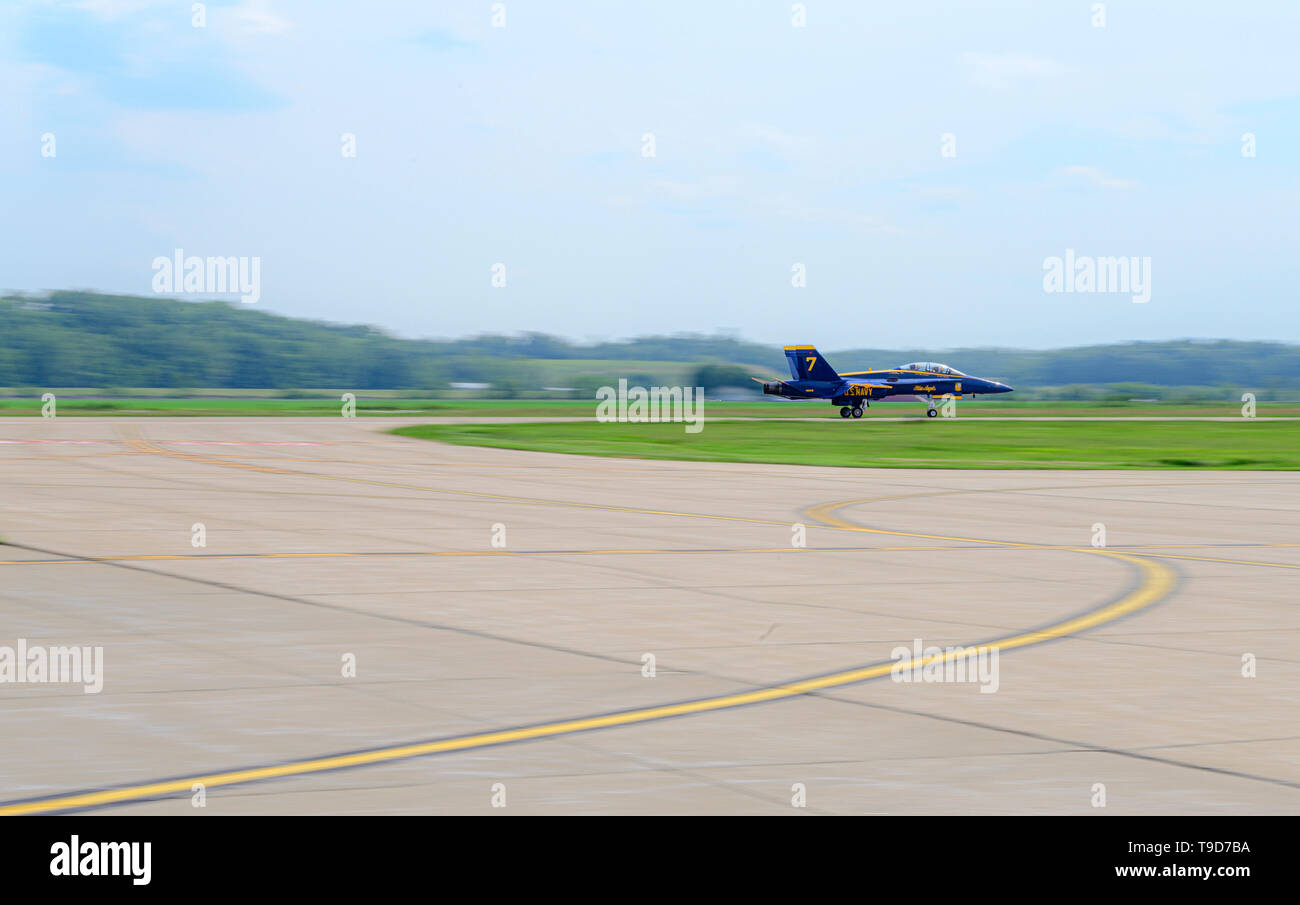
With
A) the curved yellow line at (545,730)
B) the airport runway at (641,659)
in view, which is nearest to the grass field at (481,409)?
the airport runway at (641,659)

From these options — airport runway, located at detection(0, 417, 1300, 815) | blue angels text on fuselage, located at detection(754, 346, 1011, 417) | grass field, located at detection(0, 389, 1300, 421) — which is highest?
blue angels text on fuselage, located at detection(754, 346, 1011, 417)

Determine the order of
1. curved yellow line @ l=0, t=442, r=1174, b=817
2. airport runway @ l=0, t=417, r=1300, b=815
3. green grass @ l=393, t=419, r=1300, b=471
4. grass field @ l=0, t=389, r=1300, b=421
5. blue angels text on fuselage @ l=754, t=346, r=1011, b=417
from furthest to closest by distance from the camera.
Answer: grass field @ l=0, t=389, r=1300, b=421 < blue angels text on fuselage @ l=754, t=346, r=1011, b=417 < green grass @ l=393, t=419, r=1300, b=471 < airport runway @ l=0, t=417, r=1300, b=815 < curved yellow line @ l=0, t=442, r=1174, b=817

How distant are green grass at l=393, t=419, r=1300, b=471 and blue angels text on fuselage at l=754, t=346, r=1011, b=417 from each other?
6.67 metres

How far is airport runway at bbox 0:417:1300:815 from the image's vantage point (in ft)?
23.9

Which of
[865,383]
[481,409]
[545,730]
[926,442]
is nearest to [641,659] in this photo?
[545,730]

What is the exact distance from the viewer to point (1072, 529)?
22422 millimetres

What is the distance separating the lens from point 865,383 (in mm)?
85875

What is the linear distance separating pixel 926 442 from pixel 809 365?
3079 cm

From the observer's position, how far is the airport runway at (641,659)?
7.29m

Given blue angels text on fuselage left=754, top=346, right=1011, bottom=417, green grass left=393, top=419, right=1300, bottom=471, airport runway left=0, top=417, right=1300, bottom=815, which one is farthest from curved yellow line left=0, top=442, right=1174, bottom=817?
blue angels text on fuselage left=754, top=346, right=1011, bottom=417

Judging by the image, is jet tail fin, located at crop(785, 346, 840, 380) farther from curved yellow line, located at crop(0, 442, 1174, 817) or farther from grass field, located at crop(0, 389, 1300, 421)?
curved yellow line, located at crop(0, 442, 1174, 817)

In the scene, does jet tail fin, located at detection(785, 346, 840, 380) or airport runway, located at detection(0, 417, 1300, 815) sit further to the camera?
jet tail fin, located at detection(785, 346, 840, 380)

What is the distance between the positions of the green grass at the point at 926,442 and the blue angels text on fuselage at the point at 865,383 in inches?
263
